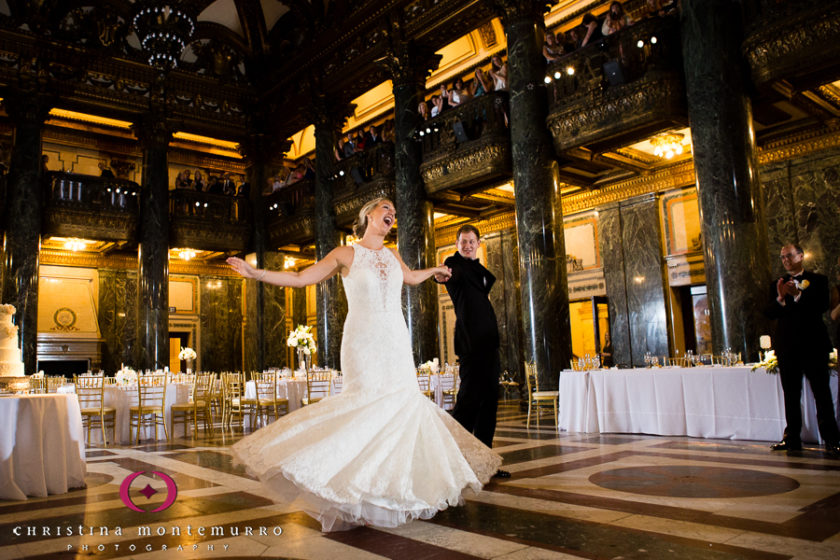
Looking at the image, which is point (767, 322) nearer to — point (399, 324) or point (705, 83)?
point (705, 83)

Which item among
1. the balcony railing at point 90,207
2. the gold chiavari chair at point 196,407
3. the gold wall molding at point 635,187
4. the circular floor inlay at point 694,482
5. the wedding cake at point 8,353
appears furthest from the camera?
the balcony railing at point 90,207

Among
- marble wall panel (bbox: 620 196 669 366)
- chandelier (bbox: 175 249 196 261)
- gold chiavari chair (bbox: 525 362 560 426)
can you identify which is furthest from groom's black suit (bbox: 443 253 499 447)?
chandelier (bbox: 175 249 196 261)

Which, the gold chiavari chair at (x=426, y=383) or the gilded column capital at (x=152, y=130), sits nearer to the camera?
the gold chiavari chair at (x=426, y=383)

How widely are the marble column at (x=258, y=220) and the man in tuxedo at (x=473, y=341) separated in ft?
46.4

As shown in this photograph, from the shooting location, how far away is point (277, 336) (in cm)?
1788

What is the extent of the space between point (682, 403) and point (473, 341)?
141 inches

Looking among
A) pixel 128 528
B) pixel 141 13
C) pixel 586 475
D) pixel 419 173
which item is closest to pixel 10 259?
pixel 141 13

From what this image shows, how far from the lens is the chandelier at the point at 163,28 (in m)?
8.92

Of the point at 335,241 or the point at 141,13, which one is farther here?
the point at 335,241

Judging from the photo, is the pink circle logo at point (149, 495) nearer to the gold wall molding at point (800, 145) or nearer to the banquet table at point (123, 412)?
the banquet table at point (123, 412)

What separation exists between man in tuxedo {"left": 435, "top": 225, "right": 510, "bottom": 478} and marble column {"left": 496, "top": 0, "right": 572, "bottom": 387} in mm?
5828

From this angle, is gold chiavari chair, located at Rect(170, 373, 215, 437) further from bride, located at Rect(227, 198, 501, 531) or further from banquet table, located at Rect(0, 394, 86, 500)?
bride, located at Rect(227, 198, 501, 531)

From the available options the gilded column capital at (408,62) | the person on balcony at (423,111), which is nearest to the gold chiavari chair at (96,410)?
the person on balcony at (423,111)

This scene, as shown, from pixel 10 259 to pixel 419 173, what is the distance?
30.8ft
